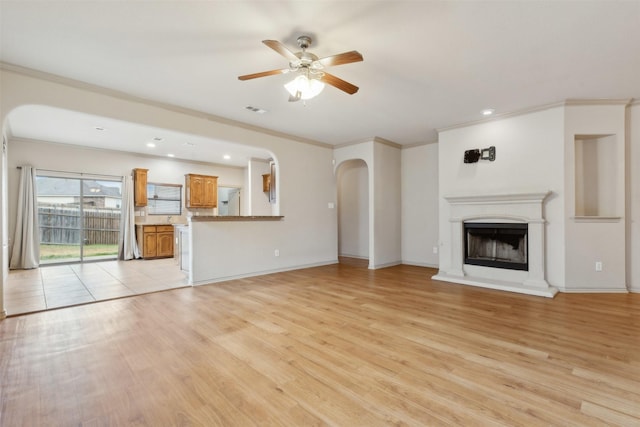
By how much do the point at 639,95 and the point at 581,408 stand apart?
4.40 m

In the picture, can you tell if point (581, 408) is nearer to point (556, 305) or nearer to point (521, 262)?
point (556, 305)

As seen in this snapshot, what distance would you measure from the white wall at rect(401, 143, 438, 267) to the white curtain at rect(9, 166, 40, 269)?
25.7ft

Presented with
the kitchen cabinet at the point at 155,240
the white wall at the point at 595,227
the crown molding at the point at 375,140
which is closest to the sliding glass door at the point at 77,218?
the kitchen cabinet at the point at 155,240

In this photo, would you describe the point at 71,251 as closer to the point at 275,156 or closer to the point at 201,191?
the point at 201,191

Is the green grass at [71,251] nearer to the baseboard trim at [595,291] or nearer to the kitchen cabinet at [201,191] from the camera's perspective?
the kitchen cabinet at [201,191]

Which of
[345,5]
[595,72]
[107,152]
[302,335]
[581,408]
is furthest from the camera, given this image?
[107,152]

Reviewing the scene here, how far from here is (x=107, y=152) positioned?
22.8 feet

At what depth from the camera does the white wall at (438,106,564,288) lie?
13.4 ft

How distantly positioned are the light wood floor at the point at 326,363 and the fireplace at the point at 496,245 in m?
0.89

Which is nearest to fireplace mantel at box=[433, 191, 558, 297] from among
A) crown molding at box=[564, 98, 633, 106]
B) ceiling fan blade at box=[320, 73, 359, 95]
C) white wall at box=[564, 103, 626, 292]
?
white wall at box=[564, 103, 626, 292]

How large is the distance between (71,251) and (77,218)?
2.53 feet

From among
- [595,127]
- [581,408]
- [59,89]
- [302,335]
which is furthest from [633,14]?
[59,89]

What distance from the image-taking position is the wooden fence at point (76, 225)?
21.2 feet

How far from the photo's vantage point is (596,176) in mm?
4277
